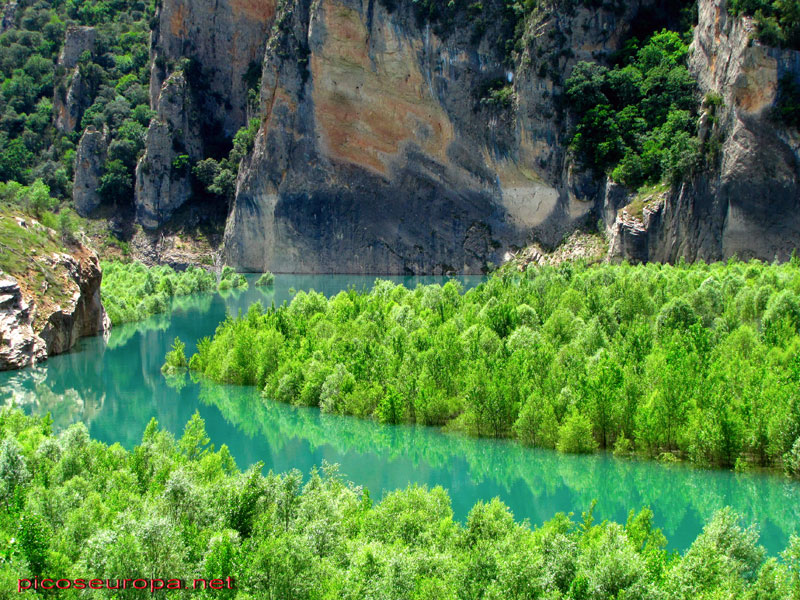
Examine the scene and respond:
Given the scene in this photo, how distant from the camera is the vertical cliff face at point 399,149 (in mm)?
76000

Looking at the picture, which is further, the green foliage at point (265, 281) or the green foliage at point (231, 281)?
the green foliage at point (265, 281)

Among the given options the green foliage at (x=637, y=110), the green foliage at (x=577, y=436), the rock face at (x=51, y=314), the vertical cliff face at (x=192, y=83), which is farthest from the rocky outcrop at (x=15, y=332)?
the vertical cliff face at (x=192, y=83)

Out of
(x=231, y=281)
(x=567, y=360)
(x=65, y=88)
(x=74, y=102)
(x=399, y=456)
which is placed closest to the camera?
(x=399, y=456)

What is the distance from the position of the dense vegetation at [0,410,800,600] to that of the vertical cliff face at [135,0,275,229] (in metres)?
85.8

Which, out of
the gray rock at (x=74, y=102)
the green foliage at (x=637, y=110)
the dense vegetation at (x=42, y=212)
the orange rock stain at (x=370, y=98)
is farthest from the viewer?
the gray rock at (x=74, y=102)

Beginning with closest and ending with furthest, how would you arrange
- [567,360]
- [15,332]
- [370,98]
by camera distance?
[567,360] → [15,332] → [370,98]

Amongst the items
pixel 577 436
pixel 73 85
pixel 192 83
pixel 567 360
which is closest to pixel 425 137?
pixel 192 83

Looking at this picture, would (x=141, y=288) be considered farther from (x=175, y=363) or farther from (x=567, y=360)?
(x=567, y=360)

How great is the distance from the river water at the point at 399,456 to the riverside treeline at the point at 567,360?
74cm

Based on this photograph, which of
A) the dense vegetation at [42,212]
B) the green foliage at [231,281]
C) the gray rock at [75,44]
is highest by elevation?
the gray rock at [75,44]

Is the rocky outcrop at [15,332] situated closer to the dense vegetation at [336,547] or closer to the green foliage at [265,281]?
the dense vegetation at [336,547]

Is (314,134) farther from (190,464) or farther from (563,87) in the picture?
(190,464)

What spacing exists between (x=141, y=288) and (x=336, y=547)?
2209 inches

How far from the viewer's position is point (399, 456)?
24922mm
